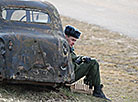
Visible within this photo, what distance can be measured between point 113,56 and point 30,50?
772 centimetres

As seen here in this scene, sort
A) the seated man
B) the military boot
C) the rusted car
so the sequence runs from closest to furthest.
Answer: the rusted car, the seated man, the military boot

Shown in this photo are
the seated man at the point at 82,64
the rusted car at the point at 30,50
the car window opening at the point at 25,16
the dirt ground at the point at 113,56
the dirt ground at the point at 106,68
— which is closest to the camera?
the rusted car at the point at 30,50

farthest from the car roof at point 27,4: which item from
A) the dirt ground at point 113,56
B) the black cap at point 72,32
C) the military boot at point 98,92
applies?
the dirt ground at point 113,56

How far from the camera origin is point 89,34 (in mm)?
18688

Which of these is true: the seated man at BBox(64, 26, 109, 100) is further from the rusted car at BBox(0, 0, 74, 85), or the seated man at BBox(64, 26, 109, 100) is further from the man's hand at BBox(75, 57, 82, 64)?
the rusted car at BBox(0, 0, 74, 85)

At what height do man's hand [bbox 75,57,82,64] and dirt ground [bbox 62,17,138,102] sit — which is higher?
man's hand [bbox 75,57,82,64]

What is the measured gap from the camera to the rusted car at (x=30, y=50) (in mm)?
7137

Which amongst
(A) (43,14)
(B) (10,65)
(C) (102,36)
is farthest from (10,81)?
(C) (102,36)

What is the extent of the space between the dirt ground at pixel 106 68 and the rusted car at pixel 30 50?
1.04ft

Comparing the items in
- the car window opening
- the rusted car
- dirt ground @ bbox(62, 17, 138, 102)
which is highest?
the car window opening

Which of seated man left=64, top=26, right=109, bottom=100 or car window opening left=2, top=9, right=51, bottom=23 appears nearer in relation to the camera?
car window opening left=2, top=9, right=51, bottom=23

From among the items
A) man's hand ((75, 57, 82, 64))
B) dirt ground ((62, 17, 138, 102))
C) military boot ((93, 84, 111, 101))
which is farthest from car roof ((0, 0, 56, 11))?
dirt ground ((62, 17, 138, 102))

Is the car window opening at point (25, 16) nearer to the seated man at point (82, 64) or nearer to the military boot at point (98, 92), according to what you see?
the seated man at point (82, 64)

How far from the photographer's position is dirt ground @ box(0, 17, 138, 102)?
24.8 ft
